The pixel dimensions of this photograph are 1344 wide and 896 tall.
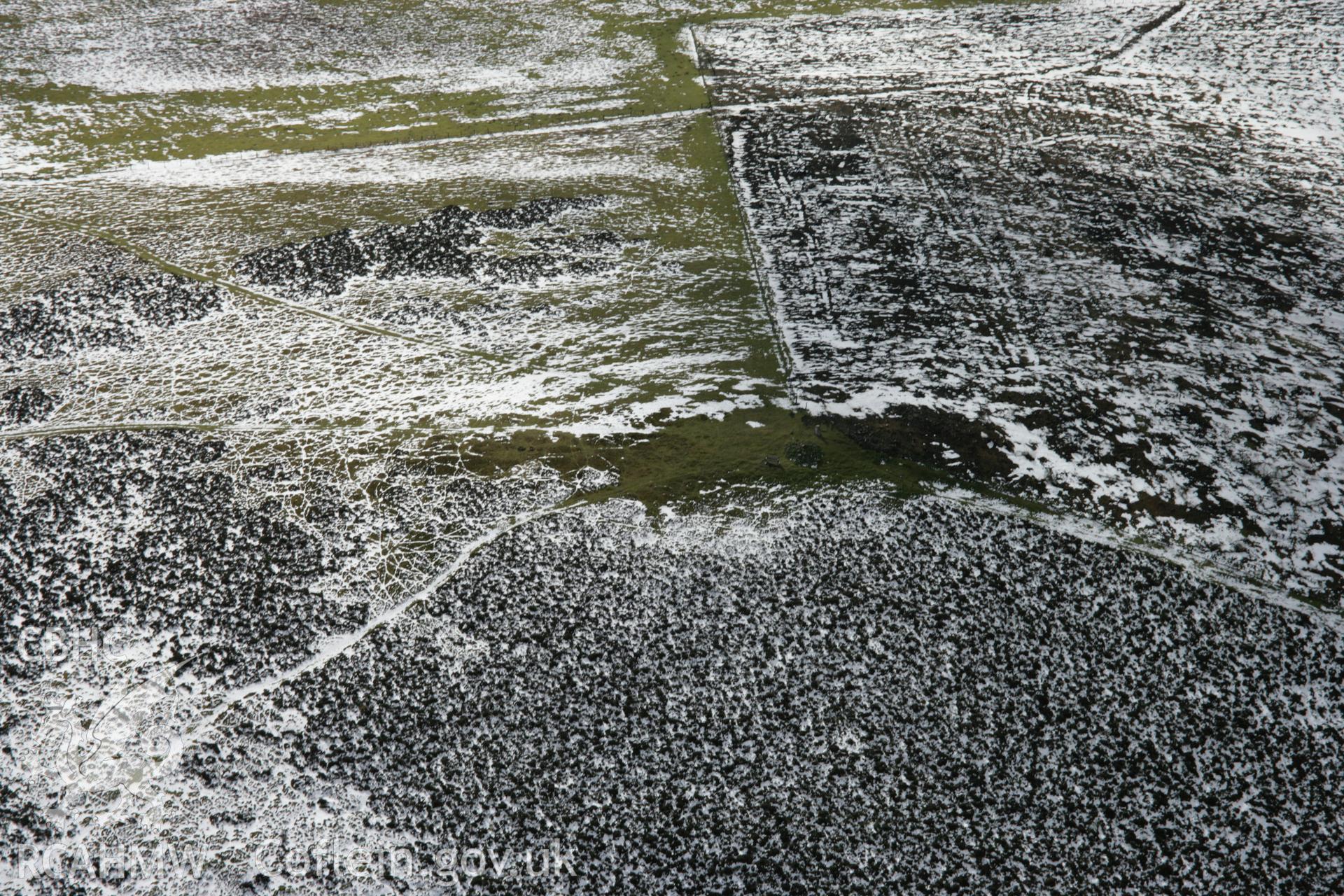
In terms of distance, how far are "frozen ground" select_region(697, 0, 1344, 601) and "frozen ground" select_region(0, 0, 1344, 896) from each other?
0.16 ft

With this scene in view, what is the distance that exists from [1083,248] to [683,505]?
470 centimetres

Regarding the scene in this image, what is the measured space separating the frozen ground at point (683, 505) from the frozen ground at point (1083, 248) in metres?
0.05

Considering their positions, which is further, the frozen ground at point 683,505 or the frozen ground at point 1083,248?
the frozen ground at point 1083,248

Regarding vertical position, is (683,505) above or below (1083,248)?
below

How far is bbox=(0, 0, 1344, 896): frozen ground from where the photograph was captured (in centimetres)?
397

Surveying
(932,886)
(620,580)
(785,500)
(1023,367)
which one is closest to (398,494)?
(620,580)

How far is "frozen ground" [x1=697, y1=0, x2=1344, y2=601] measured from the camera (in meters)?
5.54

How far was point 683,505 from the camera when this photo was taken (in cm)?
536

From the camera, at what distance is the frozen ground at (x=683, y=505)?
397 cm

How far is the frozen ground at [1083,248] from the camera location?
5.54 m

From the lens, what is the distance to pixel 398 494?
215 inches

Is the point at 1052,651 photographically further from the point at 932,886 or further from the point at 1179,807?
the point at 932,886

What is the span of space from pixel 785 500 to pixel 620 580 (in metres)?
1.19

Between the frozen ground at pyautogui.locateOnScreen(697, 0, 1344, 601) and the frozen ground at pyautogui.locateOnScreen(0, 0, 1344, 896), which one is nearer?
the frozen ground at pyautogui.locateOnScreen(0, 0, 1344, 896)
